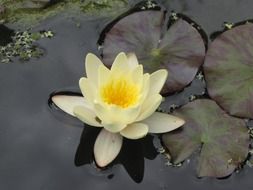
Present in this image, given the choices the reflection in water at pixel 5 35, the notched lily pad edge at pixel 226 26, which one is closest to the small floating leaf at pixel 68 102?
the reflection in water at pixel 5 35

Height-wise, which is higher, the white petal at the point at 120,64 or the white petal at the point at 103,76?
the white petal at the point at 120,64

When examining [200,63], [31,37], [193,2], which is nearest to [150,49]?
[200,63]

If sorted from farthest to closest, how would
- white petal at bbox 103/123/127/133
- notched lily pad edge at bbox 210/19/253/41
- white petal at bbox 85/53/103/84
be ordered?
1. notched lily pad edge at bbox 210/19/253/41
2. white petal at bbox 85/53/103/84
3. white petal at bbox 103/123/127/133

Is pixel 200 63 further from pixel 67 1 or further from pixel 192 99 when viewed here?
pixel 67 1

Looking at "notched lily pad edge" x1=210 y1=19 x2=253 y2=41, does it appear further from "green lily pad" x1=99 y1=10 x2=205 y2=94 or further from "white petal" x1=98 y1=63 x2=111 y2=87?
"white petal" x1=98 y1=63 x2=111 y2=87

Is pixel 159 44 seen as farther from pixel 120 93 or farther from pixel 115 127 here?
pixel 115 127

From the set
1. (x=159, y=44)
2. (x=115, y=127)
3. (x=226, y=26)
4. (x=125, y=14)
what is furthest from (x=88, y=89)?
(x=226, y=26)

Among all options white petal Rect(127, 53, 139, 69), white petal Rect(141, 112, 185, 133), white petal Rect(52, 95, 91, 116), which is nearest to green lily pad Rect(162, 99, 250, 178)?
white petal Rect(141, 112, 185, 133)

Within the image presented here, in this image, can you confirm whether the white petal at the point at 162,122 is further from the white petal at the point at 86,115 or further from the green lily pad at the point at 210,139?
the white petal at the point at 86,115
